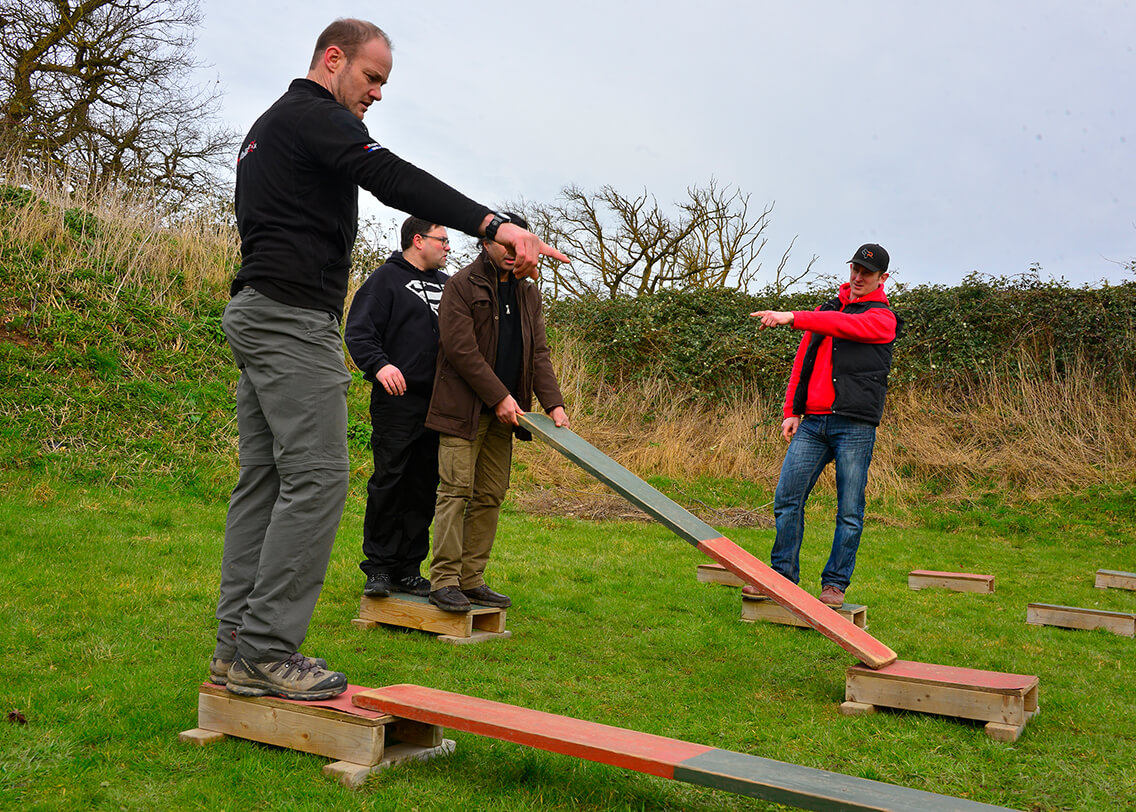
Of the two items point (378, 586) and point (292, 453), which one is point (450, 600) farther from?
point (292, 453)

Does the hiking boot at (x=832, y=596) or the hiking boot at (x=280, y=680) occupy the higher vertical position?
the hiking boot at (x=832, y=596)

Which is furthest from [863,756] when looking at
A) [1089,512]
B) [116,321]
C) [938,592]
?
[116,321]

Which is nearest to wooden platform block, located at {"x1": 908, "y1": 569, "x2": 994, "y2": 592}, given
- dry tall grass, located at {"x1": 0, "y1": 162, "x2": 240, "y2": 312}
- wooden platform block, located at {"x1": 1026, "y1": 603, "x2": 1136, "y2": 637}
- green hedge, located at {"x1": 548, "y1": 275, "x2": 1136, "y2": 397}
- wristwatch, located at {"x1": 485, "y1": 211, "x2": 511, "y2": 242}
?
wooden platform block, located at {"x1": 1026, "y1": 603, "x2": 1136, "y2": 637}

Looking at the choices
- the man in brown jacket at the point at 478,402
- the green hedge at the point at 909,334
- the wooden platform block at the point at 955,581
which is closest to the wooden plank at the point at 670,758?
the man in brown jacket at the point at 478,402

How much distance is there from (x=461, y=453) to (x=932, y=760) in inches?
106

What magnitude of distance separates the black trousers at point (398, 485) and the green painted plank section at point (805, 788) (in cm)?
302

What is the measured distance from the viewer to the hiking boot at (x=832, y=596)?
16.2ft

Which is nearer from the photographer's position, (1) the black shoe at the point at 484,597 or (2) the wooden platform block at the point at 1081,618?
(1) the black shoe at the point at 484,597

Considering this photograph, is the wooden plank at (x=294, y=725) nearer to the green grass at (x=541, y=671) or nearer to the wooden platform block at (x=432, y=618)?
the green grass at (x=541, y=671)

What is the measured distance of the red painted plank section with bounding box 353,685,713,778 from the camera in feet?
7.66

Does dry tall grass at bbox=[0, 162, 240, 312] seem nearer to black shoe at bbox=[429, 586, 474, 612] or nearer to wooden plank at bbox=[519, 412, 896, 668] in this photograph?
black shoe at bbox=[429, 586, 474, 612]

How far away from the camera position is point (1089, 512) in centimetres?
973

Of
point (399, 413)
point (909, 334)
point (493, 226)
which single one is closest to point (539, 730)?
point (493, 226)

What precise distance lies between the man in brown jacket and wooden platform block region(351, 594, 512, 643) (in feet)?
0.26
